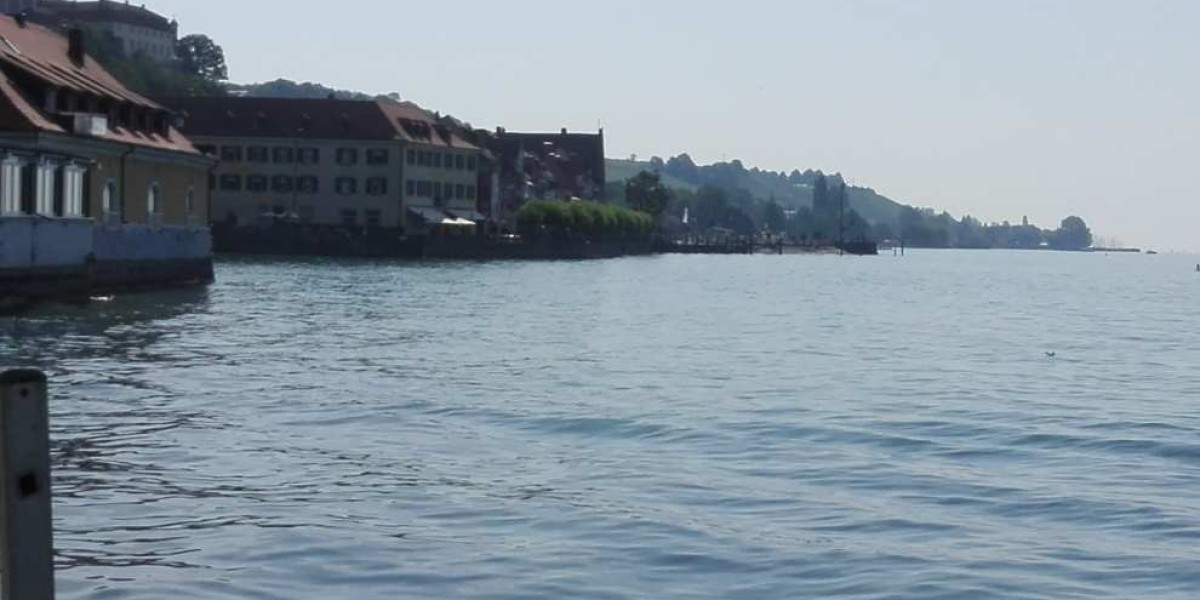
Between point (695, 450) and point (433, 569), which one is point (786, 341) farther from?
point (433, 569)

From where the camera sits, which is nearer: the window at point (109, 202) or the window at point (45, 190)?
the window at point (45, 190)

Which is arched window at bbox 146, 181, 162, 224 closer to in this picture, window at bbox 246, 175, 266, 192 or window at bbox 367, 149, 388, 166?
window at bbox 367, 149, 388, 166

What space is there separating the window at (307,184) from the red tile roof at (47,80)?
198 ft

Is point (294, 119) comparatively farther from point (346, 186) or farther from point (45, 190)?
point (45, 190)

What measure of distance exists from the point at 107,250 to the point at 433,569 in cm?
4321

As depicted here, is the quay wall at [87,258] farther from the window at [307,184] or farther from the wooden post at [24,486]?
the window at [307,184]

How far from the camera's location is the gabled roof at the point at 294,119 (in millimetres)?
135625

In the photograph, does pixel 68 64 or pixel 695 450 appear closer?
pixel 695 450

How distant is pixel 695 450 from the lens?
2398 centimetres

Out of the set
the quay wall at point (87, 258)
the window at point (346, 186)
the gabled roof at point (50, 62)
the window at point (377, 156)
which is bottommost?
the quay wall at point (87, 258)

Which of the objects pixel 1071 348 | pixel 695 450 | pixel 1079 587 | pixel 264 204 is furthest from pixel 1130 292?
pixel 1079 587

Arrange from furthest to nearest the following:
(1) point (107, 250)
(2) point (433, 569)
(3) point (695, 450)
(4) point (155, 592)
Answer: (1) point (107, 250), (3) point (695, 450), (2) point (433, 569), (4) point (155, 592)

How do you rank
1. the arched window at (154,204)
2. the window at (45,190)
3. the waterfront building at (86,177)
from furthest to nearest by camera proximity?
1. the arched window at (154,204)
2. the window at (45,190)
3. the waterfront building at (86,177)

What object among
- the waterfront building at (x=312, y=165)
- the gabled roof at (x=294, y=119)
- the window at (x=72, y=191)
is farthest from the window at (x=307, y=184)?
the window at (x=72, y=191)
